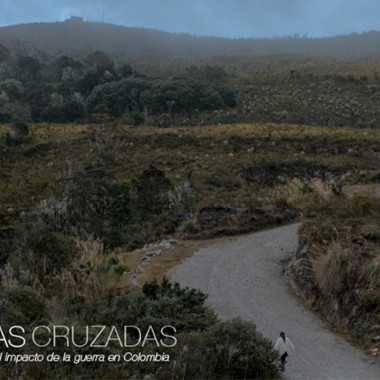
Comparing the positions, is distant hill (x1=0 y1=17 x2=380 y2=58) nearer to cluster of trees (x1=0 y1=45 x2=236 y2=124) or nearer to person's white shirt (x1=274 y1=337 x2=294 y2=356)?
cluster of trees (x1=0 y1=45 x2=236 y2=124)

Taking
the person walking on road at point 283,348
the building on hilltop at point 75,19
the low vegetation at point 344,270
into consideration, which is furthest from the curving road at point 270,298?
the building on hilltop at point 75,19

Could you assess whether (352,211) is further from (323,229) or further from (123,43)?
(123,43)

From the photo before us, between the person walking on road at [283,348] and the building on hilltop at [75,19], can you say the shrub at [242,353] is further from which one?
the building on hilltop at [75,19]

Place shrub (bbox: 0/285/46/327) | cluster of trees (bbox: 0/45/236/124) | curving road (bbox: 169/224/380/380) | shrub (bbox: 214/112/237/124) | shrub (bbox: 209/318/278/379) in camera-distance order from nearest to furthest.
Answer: shrub (bbox: 209/318/278/379) < curving road (bbox: 169/224/380/380) < shrub (bbox: 0/285/46/327) < shrub (bbox: 214/112/237/124) < cluster of trees (bbox: 0/45/236/124)

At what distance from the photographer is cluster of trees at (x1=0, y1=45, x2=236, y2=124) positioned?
47.7 m

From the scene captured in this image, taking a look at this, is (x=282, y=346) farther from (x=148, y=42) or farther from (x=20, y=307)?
(x=148, y=42)

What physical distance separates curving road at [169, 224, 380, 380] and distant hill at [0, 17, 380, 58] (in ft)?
349

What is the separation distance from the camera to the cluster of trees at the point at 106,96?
156ft

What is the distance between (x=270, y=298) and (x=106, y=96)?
142 feet

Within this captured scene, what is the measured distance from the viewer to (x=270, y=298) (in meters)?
Result: 9.23

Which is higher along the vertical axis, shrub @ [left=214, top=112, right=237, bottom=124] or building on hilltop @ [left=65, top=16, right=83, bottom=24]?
building on hilltop @ [left=65, top=16, right=83, bottom=24]

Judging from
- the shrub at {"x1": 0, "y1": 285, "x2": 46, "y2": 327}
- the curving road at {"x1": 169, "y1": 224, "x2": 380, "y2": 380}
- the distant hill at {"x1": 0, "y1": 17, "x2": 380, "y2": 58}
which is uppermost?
the distant hill at {"x1": 0, "y1": 17, "x2": 380, "y2": 58}

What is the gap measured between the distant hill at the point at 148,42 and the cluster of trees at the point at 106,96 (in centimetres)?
5751

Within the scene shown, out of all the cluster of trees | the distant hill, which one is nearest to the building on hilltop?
the distant hill
